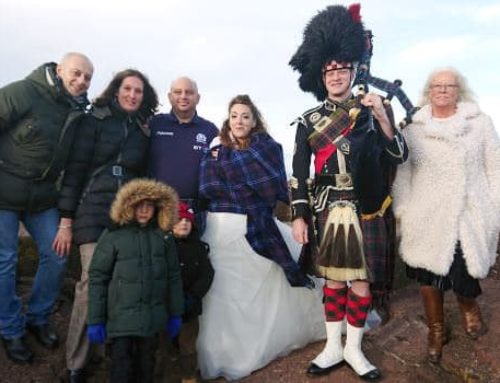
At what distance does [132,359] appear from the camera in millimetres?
3627

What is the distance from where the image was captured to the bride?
13.7ft

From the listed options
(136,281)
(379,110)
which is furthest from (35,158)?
(379,110)

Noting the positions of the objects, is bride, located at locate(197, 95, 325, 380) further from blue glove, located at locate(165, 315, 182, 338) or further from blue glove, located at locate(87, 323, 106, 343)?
blue glove, located at locate(87, 323, 106, 343)

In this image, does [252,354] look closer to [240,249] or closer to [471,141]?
[240,249]

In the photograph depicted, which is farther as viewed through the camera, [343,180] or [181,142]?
[181,142]

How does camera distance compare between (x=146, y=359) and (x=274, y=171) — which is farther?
(x=274, y=171)

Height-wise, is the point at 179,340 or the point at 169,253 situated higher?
the point at 169,253

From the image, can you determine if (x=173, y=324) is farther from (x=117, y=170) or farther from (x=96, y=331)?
(x=117, y=170)

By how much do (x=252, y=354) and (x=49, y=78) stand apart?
2773 millimetres

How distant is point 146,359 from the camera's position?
3660 mm

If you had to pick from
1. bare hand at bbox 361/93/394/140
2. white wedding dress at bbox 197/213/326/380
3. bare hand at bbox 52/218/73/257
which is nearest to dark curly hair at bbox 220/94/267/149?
white wedding dress at bbox 197/213/326/380

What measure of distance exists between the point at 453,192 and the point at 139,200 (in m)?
2.35

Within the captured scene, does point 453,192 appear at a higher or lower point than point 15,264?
higher

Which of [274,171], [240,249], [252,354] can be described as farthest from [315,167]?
[252,354]
